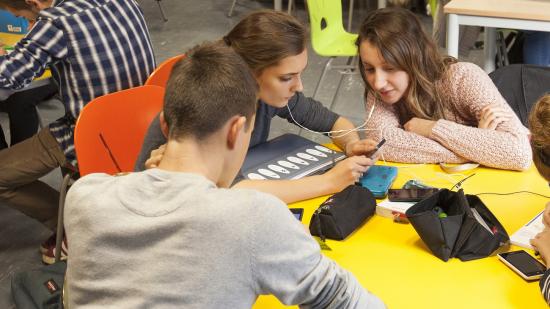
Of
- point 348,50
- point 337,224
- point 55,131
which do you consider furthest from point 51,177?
point 337,224

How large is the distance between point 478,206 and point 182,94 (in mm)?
766

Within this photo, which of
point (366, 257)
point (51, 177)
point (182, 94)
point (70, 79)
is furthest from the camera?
point (51, 177)

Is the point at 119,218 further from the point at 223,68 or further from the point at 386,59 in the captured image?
the point at 386,59

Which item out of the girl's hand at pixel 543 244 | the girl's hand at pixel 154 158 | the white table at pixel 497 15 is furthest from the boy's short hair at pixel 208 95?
the white table at pixel 497 15

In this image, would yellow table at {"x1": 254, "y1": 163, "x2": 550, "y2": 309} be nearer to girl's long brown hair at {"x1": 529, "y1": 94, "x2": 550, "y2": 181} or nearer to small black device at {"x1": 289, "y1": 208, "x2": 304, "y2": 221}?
small black device at {"x1": 289, "y1": 208, "x2": 304, "y2": 221}

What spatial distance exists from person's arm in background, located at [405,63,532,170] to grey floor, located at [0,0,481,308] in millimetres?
1603

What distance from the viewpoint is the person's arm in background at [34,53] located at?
85.7 inches

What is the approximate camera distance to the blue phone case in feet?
5.34

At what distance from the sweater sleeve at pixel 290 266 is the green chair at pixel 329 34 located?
2518 millimetres

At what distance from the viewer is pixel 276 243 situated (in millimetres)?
907

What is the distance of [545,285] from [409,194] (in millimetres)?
459

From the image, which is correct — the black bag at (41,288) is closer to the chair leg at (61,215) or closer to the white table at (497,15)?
the chair leg at (61,215)

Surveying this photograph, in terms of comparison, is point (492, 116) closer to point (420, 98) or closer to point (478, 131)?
point (478, 131)

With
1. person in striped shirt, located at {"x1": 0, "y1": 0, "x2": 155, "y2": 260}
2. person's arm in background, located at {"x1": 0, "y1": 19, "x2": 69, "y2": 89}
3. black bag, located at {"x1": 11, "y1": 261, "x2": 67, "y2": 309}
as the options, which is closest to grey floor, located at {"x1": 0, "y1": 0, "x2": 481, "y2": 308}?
black bag, located at {"x1": 11, "y1": 261, "x2": 67, "y2": 309}
